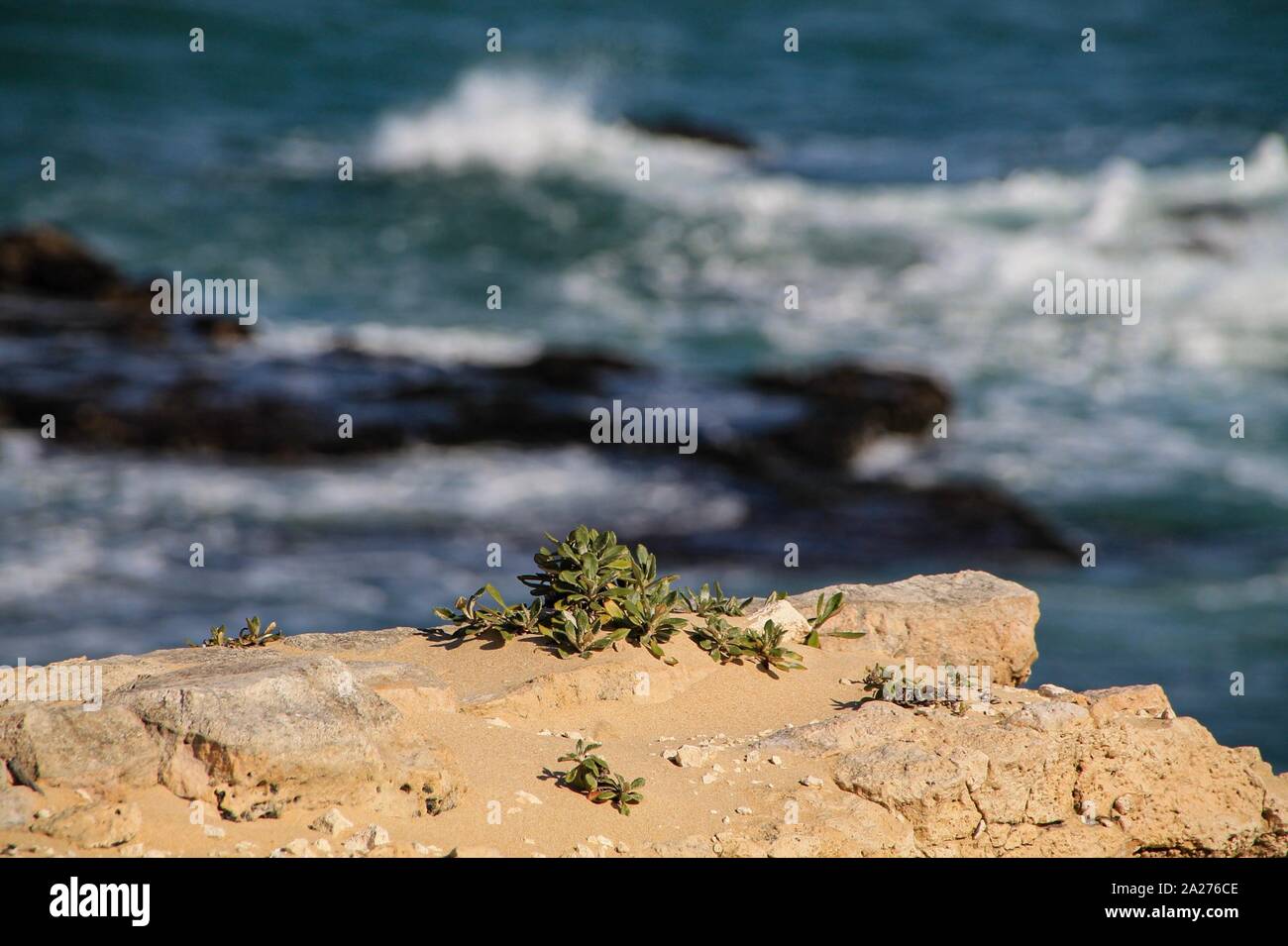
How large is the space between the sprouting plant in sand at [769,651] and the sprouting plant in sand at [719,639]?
1.2 inches

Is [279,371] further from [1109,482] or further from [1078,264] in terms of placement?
[1078,264]

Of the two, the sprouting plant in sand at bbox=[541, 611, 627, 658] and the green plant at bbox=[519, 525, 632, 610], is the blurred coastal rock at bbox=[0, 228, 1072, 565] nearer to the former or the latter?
the green plant at bbox=[519, 525, 632, 610]

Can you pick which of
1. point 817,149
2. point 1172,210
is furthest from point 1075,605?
point 817,149

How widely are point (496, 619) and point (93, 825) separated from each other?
208cm

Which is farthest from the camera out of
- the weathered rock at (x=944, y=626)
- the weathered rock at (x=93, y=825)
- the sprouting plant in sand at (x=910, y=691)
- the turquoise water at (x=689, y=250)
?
the turquoise water at (x=689, y=250)

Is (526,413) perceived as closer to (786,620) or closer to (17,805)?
(786,620)

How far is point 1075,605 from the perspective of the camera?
13.8 m

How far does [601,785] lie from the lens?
5.09m

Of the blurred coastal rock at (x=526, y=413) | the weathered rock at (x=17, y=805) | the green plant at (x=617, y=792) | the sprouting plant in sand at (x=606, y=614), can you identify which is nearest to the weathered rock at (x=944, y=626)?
the sprouting plant in sand at (x=606, y=614)

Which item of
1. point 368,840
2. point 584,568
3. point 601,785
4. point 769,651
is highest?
point 584,568

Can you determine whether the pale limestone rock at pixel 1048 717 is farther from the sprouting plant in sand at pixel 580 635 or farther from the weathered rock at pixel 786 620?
the sprouting plant in sand at pixel 580 635

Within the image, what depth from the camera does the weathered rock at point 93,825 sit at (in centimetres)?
457

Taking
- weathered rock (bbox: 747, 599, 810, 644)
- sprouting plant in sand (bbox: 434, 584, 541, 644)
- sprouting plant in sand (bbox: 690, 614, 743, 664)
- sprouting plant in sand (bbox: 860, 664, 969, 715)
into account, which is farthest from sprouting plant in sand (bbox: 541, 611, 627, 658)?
sprouting plant in sand (bbox: 860, 664, 969, 715)

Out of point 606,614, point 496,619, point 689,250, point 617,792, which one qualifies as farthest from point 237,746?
point 689,250
